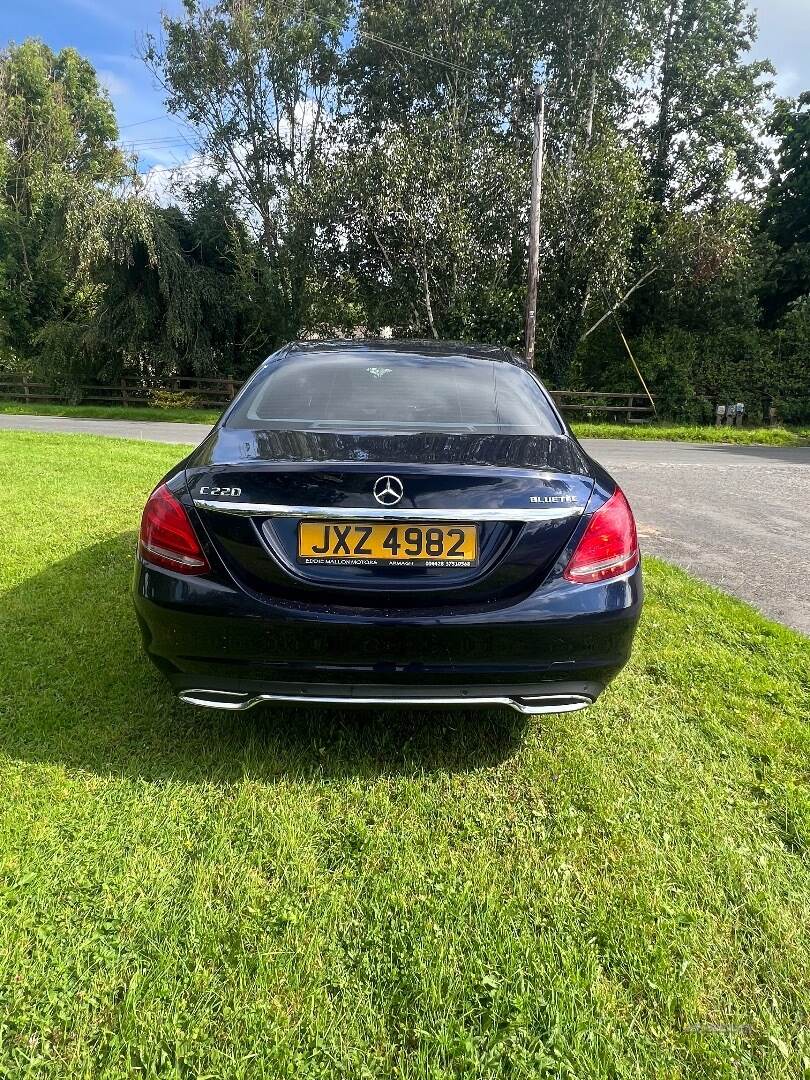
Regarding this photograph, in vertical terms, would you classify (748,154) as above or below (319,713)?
above

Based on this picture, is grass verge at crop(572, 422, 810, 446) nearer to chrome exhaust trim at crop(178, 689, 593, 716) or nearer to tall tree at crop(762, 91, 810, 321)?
tall tree at crop(762, 91, 810, 321)

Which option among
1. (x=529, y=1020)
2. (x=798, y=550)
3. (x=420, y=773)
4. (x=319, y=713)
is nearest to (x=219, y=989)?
(x=529, y=1020)

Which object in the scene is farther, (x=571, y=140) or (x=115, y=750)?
(x=571, y=140)

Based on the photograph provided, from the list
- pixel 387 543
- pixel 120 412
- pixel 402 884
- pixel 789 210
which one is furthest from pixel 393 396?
pixel 789 210

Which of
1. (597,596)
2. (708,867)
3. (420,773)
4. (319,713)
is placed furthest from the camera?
(319,713)

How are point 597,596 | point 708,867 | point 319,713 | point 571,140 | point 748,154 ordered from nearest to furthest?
1. point 708,867
2. point 597,596
3. point 319,713
4. point 571,140
5. point 748,154

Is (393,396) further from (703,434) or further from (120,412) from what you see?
(120,412)

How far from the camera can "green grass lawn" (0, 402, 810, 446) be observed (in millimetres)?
15961

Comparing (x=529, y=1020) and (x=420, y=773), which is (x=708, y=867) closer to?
(x=529, y=1020)

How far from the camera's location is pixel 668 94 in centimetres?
2100

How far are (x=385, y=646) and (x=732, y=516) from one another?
5543 mm

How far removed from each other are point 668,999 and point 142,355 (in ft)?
76.8

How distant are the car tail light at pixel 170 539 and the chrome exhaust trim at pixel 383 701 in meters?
0.43

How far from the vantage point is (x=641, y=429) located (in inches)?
673
